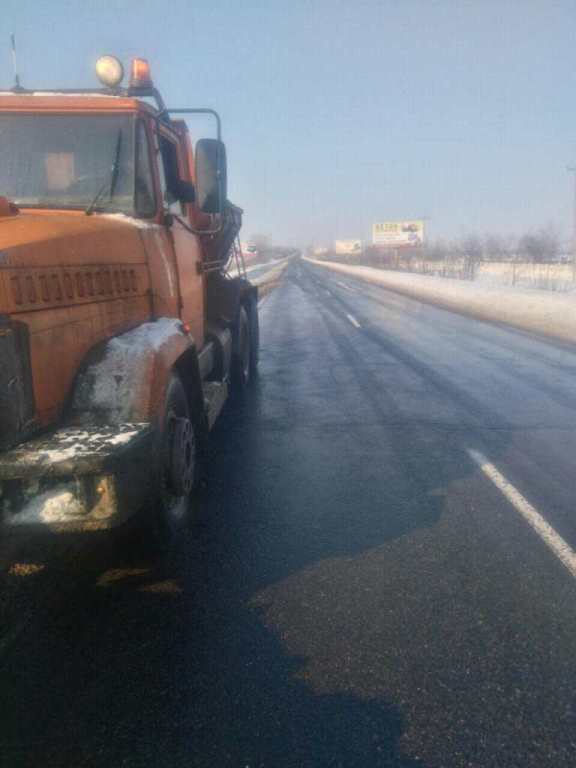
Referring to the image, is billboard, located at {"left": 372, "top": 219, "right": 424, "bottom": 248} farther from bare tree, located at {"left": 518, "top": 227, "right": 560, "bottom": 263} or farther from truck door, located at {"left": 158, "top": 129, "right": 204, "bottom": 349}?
truck door, located at {"left": 158, "top": 129, "right": 204, "bottom": 349}

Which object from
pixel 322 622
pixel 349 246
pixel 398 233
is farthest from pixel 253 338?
pixel 349 246

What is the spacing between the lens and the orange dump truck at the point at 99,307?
2805 millimetres

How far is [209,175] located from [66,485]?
312cm

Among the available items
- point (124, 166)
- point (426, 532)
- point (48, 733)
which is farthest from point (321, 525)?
point (124, 166)

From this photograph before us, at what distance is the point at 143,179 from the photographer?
442 cm

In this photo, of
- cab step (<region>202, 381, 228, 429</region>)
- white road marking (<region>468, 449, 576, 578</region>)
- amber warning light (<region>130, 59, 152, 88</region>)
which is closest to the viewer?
white road marking (<region>468, 449, 576, 578</region>)

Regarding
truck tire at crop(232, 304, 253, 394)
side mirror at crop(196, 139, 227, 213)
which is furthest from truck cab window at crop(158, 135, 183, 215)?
truck tire at crop(232, 304, 253, 394)

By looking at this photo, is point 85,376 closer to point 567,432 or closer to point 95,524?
point 95,524

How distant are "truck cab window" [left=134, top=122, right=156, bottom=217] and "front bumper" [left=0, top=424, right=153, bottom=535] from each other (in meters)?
2.16

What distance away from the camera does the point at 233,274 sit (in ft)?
31.7

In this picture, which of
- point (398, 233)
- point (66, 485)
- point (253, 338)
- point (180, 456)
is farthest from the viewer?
point (398, 233)

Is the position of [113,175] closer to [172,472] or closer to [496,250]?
[172,472]

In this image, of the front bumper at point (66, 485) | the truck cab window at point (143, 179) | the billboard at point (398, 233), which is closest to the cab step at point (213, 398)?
the truck cab window at point (143, 179)

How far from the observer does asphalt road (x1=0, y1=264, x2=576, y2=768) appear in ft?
7.72
